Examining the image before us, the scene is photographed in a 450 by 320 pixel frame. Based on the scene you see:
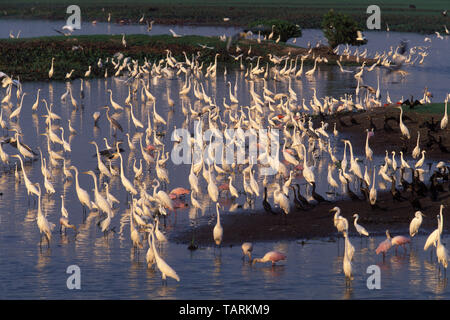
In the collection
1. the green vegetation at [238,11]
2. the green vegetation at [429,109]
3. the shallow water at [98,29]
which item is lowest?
the green vegetation at [429,109]

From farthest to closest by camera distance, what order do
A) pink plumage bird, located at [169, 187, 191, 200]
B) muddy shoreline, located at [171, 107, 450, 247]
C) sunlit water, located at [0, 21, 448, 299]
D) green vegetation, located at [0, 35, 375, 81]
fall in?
green vegetation, located at [0, 35, 375, 81], pink plumage bird, located at [169, 187, 191, 200], muddy shoreline, located at [171, 107, 450, 247], sunlit water, located at [0, 21, 448, 299]

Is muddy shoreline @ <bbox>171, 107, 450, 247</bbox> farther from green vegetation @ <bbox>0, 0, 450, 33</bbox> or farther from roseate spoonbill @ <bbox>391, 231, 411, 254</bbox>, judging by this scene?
green vegetation @ <bbox>0, 0, 450, 33</bbox>

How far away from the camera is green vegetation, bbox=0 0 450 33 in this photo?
105 metres

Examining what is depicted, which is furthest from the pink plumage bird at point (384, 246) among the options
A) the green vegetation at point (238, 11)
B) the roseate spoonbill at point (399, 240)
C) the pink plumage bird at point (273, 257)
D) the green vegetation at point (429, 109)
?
the green vegetation at point (238, 11)

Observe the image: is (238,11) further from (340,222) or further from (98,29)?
(340,222)

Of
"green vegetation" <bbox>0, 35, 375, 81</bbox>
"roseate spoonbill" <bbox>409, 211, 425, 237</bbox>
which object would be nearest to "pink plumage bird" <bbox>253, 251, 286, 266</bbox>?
"roseate spoonbill" <bbox>409, 211, 425, 237</bbox>

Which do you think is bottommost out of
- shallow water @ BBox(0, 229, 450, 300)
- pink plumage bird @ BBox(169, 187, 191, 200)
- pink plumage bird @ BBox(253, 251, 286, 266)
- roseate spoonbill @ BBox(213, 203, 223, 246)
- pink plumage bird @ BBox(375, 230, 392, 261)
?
shallow water @ BBox(0, 229, 450, 300)

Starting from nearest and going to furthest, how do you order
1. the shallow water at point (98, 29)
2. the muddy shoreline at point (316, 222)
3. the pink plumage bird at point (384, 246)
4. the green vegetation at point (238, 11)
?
the pink plumage bird at point (384, 246)
the muddy shoreline at point (316, 222)
the shallow water at point (98, 29)
the green vegetation at point (238, 11)

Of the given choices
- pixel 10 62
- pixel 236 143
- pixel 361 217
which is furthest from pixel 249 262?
pixel 10 62

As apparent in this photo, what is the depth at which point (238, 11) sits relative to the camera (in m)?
116

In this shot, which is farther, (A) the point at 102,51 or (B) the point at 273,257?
(A) the point at 102,51

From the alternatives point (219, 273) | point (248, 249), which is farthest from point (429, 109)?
point (219, 273)

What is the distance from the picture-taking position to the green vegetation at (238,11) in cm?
10531

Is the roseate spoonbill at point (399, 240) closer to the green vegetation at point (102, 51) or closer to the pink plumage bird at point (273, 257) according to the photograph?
the pink plumage bird at point (273, 257)
